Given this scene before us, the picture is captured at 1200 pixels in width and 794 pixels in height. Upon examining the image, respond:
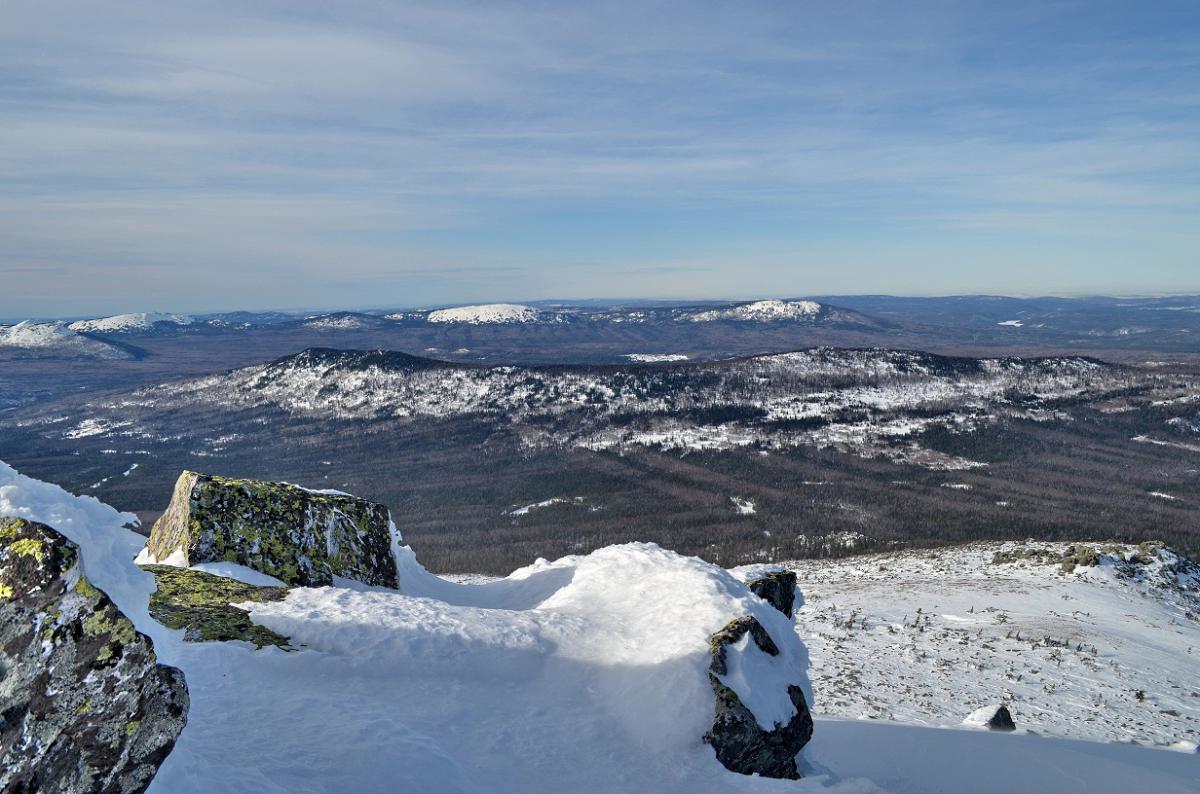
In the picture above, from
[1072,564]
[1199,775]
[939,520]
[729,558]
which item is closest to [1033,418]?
[939,520]

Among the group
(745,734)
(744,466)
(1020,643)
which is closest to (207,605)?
(745,734)

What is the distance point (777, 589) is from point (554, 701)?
8.15 meters

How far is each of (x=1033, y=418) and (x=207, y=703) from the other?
200980mm

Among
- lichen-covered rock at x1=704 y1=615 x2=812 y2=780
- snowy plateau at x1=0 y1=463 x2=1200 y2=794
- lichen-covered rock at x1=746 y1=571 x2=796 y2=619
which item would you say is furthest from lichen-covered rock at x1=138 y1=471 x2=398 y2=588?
lichen-covered rock at x1=746 y1=571 x2=796 y2=619

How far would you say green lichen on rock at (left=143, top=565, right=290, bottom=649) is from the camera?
1151 centimetres

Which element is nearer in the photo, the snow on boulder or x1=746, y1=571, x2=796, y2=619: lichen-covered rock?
x1=746, y1=571, x2=796, y2=619: lichen-covered rock

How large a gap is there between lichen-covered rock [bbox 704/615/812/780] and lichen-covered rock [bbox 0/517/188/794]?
8.57m

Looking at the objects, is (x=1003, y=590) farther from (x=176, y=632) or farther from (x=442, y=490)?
(x=442, y=490)

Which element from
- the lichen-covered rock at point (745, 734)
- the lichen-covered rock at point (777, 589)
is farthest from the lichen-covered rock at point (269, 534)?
the lichen-covered rock at point (777, 589)

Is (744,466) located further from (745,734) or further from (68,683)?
(68,683)

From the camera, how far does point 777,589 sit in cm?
1739

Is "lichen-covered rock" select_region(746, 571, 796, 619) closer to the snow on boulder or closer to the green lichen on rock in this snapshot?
the snow on boulder

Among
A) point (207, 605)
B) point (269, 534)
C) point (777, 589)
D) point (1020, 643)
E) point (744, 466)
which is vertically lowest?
point (744, 466)

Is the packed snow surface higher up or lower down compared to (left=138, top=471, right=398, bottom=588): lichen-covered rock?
lower down
